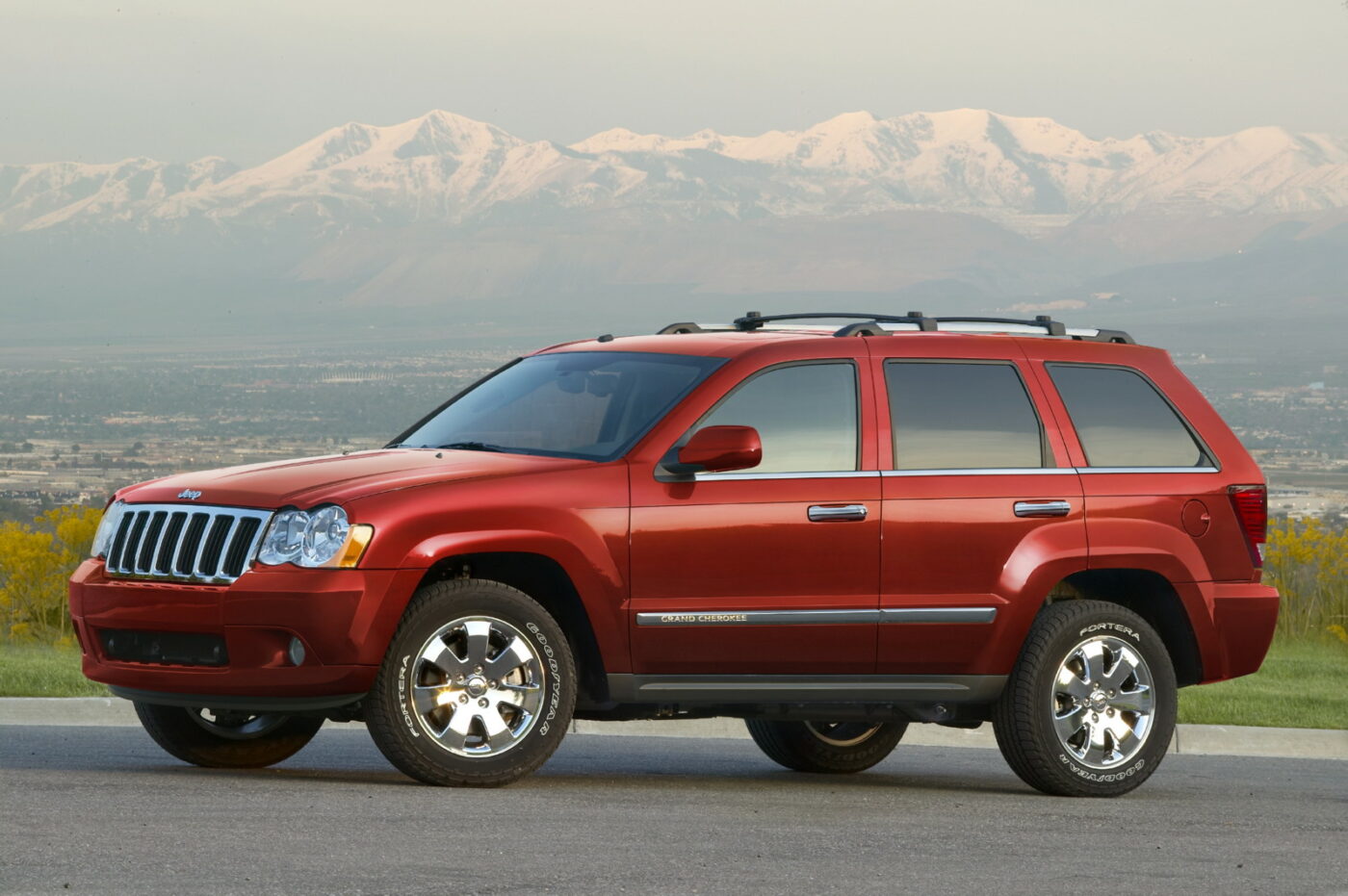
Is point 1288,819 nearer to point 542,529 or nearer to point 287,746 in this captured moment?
point 542,529

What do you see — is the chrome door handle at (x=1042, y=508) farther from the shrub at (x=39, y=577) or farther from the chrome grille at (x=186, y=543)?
the shrub at (x=39, y=577)

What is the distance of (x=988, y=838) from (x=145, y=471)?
11049cm

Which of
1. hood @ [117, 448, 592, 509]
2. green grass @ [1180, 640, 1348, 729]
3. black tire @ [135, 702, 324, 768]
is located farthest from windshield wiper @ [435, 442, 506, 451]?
green grass @ [1180, 640, 1348, 729]

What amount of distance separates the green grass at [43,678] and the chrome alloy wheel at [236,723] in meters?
2.98

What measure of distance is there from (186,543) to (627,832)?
206 cm

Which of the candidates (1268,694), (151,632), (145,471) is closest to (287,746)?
(151,632)

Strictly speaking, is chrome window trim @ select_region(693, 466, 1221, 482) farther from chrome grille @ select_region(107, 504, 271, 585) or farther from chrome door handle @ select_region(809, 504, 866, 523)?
chrome grille @ select_region(107, 504, 271, 585)

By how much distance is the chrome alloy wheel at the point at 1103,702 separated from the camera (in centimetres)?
930

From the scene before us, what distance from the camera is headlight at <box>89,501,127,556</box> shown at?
28.9ft

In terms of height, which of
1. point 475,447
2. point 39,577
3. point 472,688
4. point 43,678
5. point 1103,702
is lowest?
point 39,577

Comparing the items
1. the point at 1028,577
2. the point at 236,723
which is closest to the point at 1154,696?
the point at 1028,577

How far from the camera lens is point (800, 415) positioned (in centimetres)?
905

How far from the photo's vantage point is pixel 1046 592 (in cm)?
928

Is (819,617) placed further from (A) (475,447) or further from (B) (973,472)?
(A) (475,447)
